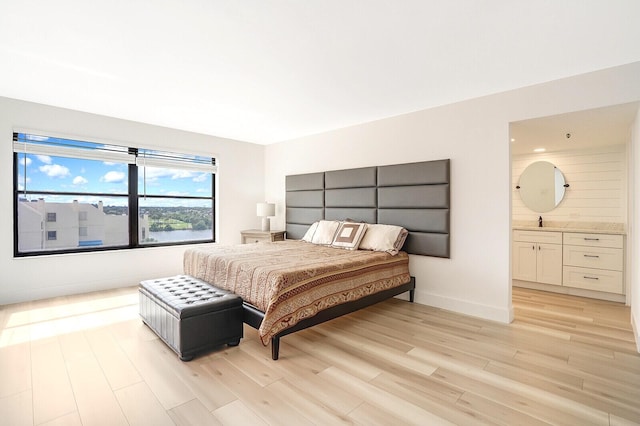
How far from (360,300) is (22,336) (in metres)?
3.13

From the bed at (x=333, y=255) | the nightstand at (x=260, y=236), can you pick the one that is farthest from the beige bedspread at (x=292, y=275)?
the nightstand at (x=260, y=236)

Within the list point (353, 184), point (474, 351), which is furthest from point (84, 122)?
point (474, 351)

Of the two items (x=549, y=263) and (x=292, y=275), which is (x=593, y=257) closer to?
(x=549, y=263)

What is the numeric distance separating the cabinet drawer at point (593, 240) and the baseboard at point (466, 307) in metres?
1.71

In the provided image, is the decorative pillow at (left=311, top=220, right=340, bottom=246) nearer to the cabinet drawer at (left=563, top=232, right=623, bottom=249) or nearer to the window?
the window

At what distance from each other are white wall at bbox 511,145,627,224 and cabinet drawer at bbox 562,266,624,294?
0.80 metres

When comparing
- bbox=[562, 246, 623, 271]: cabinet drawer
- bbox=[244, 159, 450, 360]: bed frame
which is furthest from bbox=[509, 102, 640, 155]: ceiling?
bbox=[562, 246, 623, 271]: cabinet drawer

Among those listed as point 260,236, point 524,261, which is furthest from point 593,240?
point 260,236

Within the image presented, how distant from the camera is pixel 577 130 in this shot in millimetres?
3553

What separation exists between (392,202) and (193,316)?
273 cm

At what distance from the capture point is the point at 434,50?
8.23 feet

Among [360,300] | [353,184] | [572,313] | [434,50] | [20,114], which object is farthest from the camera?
[353,184]

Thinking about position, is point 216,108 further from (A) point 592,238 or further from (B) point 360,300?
(A) point 592,238

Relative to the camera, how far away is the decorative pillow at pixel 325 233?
4316 mm
